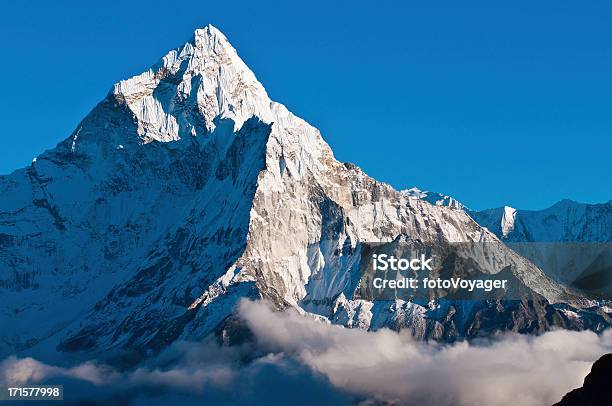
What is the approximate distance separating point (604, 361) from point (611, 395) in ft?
17.3

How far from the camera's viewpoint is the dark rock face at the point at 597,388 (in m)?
166

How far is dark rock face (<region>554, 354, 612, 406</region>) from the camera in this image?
16625cm

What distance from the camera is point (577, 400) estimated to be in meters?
169

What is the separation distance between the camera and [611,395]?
542ft

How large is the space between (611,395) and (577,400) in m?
4.93

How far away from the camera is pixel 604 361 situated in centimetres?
16950

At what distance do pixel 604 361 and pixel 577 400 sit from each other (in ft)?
16.7

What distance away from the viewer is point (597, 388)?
550 feet
